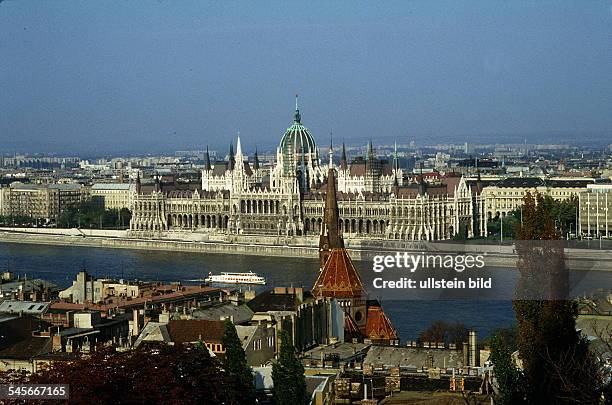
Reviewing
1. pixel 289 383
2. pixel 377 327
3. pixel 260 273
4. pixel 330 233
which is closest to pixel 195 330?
pixel 377 327

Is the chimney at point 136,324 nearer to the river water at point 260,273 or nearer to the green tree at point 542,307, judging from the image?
the river water at point 260,273

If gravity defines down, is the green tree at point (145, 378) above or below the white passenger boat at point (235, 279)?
above

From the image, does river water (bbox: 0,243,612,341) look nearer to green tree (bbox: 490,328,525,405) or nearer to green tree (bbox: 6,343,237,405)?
green tree (bbox: 490,328,525,405)

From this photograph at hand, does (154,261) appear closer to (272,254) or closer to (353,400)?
(272,254)

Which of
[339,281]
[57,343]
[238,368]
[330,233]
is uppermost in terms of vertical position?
[330,233]

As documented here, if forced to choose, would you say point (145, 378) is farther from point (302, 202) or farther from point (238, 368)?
point (302, 202)

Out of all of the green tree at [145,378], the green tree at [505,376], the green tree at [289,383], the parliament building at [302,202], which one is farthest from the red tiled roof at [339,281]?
the parliament building at [302,202]
